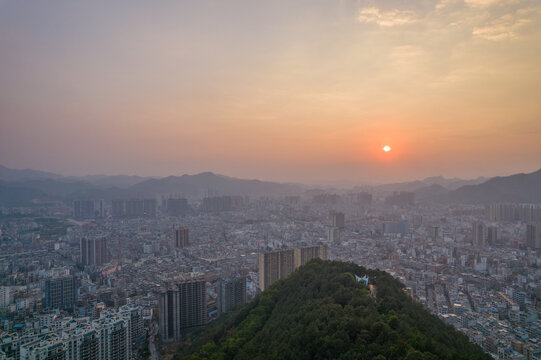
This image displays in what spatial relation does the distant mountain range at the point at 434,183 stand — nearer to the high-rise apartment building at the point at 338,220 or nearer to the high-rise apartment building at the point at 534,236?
the high-rise apartment building at the point at 534,236

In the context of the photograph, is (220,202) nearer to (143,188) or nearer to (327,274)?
(143,188)

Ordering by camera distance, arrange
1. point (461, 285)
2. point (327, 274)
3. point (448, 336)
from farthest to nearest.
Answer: point (461, 285) → point (327, 274) → point (448, 336)

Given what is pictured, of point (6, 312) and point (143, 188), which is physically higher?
point (143, 188)

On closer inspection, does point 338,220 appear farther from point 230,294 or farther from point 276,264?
point 230,294

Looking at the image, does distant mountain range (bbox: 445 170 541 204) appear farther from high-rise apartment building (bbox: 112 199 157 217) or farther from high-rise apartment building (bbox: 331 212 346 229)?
high-rise apartment building (bbox: 112 199 157 217)

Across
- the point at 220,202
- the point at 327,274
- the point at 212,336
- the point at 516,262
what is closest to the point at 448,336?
the point at 327,274

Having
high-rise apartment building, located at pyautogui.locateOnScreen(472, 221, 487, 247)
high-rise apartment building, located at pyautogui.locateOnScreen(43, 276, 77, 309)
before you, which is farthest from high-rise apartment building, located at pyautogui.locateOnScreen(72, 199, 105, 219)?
Answer: high-rise apartment building, located at pyautogui.locateOnScreen(472, 221, 487, 247)
